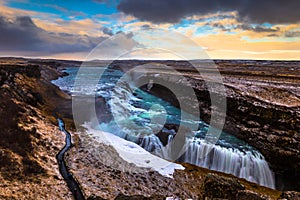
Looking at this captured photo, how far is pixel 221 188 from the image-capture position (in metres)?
8.76

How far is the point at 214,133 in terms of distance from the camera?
86.0 feet

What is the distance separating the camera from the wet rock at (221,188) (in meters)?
8.62

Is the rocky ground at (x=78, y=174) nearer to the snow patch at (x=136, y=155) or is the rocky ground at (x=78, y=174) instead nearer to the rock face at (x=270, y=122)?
the snow patch at (x=136, y=155)

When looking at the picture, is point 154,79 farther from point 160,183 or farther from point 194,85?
point 160,183

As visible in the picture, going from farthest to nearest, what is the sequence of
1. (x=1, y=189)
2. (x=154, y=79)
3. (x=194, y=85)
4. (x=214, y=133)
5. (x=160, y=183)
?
(x=154, y=79)
(x=194, y=85)
(x=214, y=133)
(x=160, y=183)
(x=1, y=189)

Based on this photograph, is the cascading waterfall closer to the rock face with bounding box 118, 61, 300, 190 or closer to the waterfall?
the waterfall

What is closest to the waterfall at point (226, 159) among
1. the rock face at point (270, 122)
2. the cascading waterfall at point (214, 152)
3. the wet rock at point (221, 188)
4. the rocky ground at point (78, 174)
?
the cascading waterfall at point (214, 152)

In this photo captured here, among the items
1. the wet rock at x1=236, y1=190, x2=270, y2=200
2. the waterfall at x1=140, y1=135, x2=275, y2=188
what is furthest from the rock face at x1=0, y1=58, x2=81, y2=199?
the wet rock at x1=236, y1=190, x2=270, y2=200

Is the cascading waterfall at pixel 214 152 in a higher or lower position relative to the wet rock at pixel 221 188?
lower

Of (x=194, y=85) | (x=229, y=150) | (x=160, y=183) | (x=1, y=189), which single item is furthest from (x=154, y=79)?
(x=1, y=189)

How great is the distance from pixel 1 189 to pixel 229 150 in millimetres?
18477

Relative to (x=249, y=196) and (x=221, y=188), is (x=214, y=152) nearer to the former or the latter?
(x=221, y=188)

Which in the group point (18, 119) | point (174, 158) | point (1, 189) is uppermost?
point (18, 119)

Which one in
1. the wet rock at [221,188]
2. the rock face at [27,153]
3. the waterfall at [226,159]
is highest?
the wet rock at [221,188]
